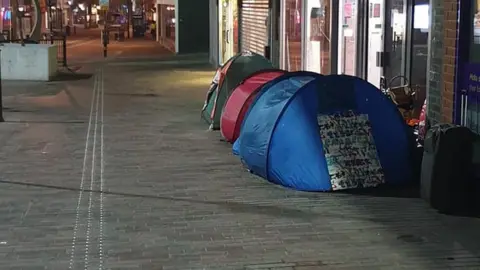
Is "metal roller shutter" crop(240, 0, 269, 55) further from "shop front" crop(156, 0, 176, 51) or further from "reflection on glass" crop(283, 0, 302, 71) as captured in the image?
"shop front" crop(156, 0, 176, 51)

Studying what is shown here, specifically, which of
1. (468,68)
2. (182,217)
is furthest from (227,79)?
(182,217)

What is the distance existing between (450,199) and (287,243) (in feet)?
6.25

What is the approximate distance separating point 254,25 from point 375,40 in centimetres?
882

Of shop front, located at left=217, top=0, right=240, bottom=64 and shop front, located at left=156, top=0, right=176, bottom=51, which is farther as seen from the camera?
shop front, located at left=156, top=0, right=176, bottom=51

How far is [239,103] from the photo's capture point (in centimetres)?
1083

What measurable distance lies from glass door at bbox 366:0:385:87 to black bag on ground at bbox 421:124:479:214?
4.73 metres

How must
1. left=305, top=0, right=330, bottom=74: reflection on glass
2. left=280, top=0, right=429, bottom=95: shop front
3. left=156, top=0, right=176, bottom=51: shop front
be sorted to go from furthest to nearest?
left=156, top=0, right=176, bottom=51: shop front, left=305, top=0, right=330, bottom=74: reflection on glass, left=280, top=0, right=429, bottom=95: shop front

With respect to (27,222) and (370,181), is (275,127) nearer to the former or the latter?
(370,181)

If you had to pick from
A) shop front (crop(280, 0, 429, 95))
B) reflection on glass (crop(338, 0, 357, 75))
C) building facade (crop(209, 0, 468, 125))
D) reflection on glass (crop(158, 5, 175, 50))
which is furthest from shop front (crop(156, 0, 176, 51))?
reflection on glass (crop(338, 0, 357, 75))

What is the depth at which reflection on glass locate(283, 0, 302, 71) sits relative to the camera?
52.7ft

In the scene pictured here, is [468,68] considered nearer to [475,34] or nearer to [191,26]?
[475,34]

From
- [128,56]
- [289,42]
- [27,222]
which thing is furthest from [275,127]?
[128,56]

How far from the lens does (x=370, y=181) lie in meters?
8.23

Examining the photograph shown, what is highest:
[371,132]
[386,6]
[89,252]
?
[386,6]
